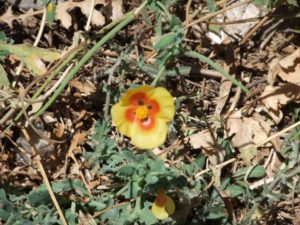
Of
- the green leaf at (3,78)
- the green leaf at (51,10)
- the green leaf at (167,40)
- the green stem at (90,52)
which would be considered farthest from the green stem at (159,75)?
the green leaf at (3,78)

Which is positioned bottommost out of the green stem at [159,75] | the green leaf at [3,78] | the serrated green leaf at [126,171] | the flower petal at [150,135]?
the serrated green leaf at [126,171]

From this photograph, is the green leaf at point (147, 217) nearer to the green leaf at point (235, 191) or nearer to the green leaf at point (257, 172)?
the green leaf at point (235, 191)

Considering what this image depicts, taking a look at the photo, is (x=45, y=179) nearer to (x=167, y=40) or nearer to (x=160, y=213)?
(x=160, y=213)

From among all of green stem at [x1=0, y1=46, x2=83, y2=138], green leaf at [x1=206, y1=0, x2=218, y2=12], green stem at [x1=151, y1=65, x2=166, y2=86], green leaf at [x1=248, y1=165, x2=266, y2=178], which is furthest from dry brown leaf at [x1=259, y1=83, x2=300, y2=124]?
green stem at [x1=0, y1=46, x2=83, y2=138]

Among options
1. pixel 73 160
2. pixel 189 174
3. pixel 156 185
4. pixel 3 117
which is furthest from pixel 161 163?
pixel 3 117

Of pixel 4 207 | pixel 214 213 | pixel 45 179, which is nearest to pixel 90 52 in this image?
pixel 45 179

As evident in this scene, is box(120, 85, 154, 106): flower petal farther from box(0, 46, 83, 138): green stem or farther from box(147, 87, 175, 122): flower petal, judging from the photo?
box(0, 46, 83, 138): green stem
